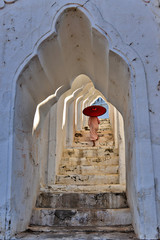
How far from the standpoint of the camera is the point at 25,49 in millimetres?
3623

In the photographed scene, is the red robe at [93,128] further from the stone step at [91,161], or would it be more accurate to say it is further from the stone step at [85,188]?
the stone step at [85,188]

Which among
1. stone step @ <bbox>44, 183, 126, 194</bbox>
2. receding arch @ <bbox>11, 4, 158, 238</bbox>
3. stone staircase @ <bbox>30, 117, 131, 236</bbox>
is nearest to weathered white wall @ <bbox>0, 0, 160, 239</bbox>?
receding arch @ <bbox>11, 4, 158, 238</bbox>

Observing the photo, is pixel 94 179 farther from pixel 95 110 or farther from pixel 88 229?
pixel 95 110

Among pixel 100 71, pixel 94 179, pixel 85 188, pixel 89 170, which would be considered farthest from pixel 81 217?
pixel 89 170

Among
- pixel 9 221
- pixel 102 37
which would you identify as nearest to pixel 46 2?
pixel 102 37

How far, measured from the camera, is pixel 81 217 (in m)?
3.85

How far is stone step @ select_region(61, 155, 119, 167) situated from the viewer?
264 inches

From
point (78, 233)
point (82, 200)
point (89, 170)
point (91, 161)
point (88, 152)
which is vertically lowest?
point (78, 233)

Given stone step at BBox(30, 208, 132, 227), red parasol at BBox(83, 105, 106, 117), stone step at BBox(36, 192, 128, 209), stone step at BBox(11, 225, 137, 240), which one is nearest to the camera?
stone step at BBox(11, 225, 137, 240)

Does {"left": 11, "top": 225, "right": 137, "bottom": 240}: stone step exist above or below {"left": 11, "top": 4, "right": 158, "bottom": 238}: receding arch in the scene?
below

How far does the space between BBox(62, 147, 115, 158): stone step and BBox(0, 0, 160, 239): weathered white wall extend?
314 centimetres

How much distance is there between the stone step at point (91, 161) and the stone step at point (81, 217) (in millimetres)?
2707

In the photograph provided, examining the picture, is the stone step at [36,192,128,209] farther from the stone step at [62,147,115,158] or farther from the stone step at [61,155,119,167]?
the stone step at [62,147,115,158]

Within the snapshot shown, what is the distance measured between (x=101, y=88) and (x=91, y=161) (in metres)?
2.73
